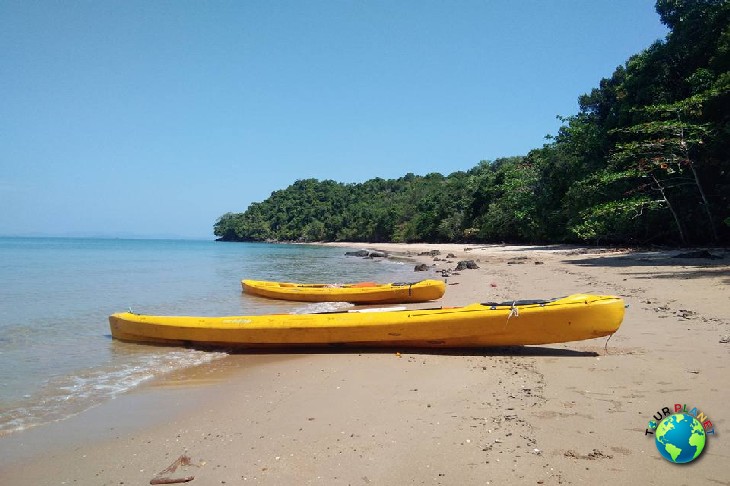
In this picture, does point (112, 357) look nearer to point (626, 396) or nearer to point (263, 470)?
point (263, 470)

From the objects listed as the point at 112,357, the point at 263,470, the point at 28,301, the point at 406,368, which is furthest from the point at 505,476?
the point at 28,301

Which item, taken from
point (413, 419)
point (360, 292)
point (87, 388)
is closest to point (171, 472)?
point (413, 419)

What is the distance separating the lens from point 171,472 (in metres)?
2.95

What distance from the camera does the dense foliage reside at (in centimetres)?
1448

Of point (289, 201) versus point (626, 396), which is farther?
point (289, 201)

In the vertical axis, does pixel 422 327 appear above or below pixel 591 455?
above

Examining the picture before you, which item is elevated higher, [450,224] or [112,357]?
[450,224]

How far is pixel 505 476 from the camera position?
260 centimetres

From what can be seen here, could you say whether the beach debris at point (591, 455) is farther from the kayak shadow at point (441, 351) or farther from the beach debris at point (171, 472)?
the kayak shadow at point (441, 351)

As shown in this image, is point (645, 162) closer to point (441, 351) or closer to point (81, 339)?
point (441, 351)

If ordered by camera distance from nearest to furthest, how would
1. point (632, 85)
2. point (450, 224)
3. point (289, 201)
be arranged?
1. point (632, 85)
2. point (450, 224)
3. point (289, 201)

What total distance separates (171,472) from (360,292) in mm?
8182

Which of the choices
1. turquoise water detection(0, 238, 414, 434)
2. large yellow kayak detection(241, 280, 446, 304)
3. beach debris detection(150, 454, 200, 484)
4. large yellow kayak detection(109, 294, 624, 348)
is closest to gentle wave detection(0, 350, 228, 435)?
turquoise water detection(0, 238, 414, 434)

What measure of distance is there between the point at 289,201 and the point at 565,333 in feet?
299
